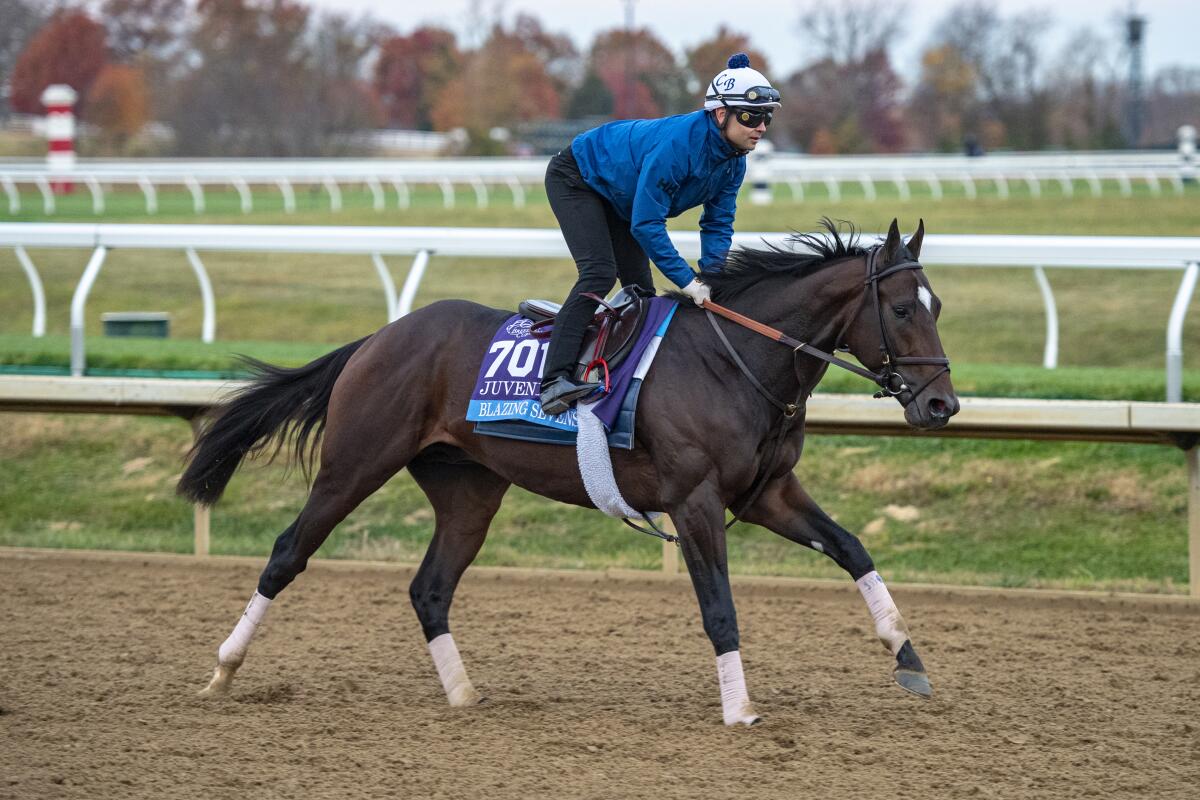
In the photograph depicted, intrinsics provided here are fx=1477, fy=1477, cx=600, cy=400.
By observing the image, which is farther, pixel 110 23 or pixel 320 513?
pixel 110 23

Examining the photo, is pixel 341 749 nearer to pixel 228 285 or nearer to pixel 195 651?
pixel 195 651

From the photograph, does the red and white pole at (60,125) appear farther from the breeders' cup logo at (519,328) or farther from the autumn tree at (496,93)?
the breeders' cup logo at (519,328)

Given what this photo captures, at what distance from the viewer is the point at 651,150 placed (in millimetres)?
4680

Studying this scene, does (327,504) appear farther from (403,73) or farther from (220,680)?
(403,73)

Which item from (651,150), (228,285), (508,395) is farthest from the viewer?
(228,285)

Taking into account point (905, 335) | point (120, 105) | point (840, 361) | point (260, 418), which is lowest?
point (120, 105)

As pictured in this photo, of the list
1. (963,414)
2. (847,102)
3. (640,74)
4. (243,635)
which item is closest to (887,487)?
(963,414)

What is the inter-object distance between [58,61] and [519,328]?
49.6 meters

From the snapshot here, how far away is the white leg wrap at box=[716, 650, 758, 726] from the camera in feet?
15.0

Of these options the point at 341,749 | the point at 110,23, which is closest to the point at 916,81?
the point at 110,23

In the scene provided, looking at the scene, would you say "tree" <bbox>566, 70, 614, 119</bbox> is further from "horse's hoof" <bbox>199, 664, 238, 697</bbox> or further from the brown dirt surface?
"horse's hoof" <bbox>199, 664, 238, 697</bbox>

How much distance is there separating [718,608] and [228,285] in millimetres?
11024

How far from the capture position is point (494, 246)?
790cm

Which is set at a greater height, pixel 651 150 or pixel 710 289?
pixel 651 150
